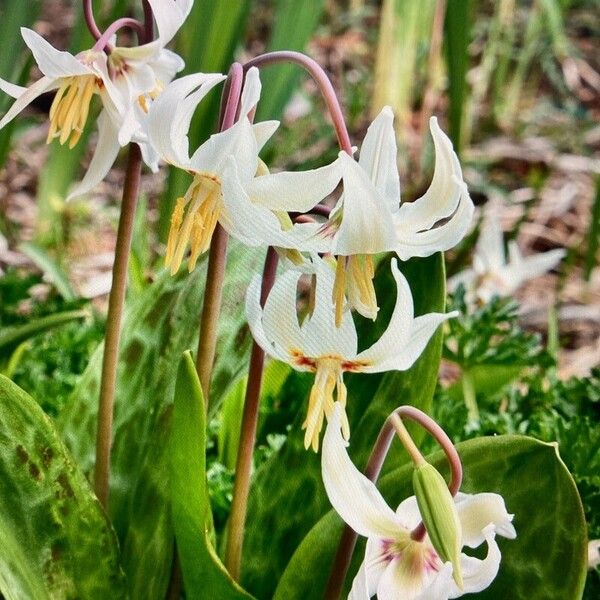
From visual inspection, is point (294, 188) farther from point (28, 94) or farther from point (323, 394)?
point (28, 94)

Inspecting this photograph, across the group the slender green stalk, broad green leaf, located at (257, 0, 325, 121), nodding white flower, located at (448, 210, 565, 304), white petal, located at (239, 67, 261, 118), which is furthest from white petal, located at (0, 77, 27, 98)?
nodding white flower, located at (448, 210, 565, 304)

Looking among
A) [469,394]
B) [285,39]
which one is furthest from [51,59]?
[285,39]

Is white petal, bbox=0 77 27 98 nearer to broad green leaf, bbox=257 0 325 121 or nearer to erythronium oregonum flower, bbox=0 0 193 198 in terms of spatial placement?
erythronium oregonum flower, bbox=0 0 193 198

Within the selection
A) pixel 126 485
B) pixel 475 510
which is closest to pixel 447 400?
pixel 126 485

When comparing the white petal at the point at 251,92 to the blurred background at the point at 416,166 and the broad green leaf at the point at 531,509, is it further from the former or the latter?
the blurred background at the point at 416,166

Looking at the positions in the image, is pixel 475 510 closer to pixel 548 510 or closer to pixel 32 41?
pixel 548 510

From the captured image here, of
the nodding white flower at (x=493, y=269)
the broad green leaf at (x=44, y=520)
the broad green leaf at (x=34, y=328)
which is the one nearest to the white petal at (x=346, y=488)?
the broad green leaf at (x=44, y=520)
